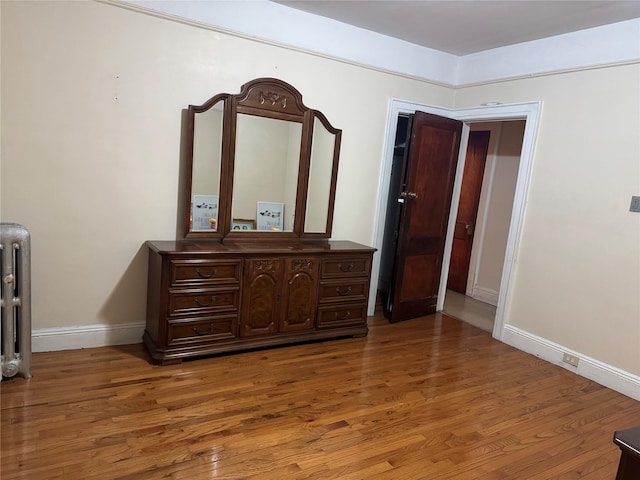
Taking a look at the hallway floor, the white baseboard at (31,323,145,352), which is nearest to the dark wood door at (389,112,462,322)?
the hallway floor

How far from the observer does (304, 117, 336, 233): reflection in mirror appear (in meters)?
3.57

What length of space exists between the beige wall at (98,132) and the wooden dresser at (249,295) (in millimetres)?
293

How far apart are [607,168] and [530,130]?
704mm

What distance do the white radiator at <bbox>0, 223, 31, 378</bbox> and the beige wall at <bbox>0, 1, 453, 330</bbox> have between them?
0.34 metres

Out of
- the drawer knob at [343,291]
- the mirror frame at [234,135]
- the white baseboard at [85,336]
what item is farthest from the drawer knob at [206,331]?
the drawer knob at [343,291]

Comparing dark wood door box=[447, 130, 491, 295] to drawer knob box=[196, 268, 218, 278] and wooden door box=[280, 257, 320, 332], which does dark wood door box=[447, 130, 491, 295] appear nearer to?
wooden door box=[280, 257, 320, 332]

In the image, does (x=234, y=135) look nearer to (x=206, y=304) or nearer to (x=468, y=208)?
(x=206, y=304)

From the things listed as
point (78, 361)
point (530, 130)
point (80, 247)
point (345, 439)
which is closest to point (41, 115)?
point (80, 247)

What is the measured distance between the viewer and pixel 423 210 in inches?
162

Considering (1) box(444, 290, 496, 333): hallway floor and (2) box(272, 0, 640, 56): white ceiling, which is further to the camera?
(1) box(444, 290, 496, 333): hallway floor

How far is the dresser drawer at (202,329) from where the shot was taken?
288cm

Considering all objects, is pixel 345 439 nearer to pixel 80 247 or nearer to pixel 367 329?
pixel 367 329

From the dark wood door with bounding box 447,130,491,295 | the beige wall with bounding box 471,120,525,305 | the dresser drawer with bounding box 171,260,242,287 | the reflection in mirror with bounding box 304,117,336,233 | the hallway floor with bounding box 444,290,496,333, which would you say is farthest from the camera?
the dark wood door with bounding box 447,130,491,295

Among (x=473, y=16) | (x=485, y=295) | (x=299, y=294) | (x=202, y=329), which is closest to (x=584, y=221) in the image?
(x=473, y=16)
